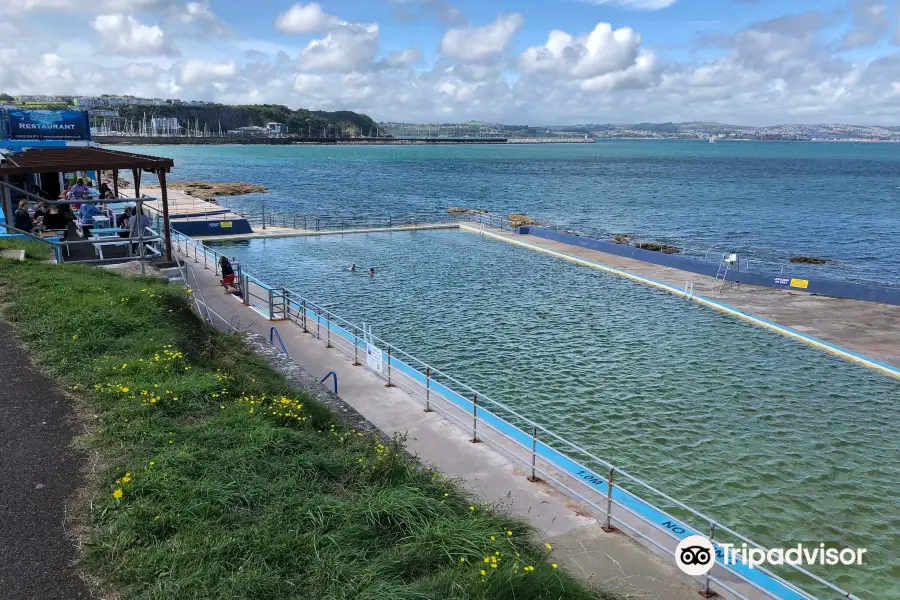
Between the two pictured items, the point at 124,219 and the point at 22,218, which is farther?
the point at 124,219

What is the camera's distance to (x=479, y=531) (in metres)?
6.67

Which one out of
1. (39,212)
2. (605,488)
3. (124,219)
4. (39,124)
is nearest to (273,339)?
(124,219)

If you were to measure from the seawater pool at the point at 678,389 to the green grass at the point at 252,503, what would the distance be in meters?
5.46

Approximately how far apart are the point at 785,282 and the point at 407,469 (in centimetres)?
2598

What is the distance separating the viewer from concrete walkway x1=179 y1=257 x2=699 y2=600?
7.47m

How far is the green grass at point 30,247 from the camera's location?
632 inches

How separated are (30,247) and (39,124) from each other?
62.4ft

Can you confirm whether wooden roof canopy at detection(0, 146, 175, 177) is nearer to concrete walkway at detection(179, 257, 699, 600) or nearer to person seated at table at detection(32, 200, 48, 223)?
person seated at table at detection(32, 200, 48, 223)

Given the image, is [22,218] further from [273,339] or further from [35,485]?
[35,485]

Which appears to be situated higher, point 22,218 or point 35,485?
point 22,218

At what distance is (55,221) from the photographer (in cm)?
1859

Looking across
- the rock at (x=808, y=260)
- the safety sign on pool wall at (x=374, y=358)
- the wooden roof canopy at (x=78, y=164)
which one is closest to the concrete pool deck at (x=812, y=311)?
the safety sign on pool wall at (x=374, y=358)

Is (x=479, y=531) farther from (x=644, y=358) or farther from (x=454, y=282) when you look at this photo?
(x=454, y=282)

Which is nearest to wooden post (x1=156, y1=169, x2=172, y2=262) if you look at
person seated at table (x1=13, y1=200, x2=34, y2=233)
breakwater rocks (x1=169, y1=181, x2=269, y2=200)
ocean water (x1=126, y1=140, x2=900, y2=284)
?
person seated at table (x1=13, y1=200, x2=34, y2=233)
